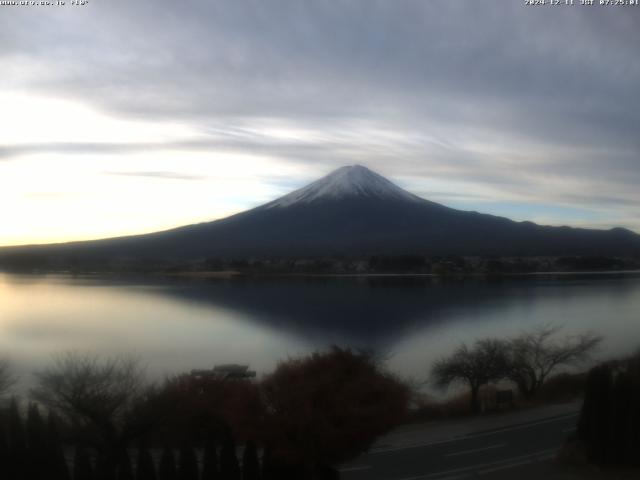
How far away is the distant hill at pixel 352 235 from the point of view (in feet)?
141

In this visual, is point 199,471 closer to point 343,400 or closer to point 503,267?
point 343,400

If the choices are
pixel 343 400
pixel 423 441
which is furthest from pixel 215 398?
pixel 423 441

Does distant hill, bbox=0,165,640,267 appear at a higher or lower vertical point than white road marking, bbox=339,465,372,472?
higher

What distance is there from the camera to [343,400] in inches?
238

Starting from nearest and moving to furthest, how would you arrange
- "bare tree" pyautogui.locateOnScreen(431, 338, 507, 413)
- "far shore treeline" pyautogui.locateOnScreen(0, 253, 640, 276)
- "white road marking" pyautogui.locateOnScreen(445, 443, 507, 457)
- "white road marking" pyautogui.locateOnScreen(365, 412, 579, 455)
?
"white road marking" pyautogui.locateOnScreen(445, 443, 507, 457) → "white road marking" pyautogui.locateOnScreen(365, 412, 579, 455) → "bare tree" pyautogui.locateOnScreen(431, 338, 507, 413) → "far shore treeline" pyautogui.locateOnScreen(0, 253, 640, 276)

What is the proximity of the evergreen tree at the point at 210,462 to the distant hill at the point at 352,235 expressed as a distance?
27915mm

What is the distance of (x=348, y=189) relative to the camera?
6512 centimetres

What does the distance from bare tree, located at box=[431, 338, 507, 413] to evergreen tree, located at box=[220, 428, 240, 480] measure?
5428 millimetres

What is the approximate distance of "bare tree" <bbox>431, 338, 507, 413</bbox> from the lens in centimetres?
1080

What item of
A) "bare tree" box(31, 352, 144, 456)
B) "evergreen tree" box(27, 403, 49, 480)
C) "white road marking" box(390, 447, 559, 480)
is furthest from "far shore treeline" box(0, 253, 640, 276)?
"white road marking" box(390, 447, 559, 480)

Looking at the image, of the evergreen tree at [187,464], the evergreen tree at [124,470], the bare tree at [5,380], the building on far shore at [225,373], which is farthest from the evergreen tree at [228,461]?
the bare tree at [5,380]

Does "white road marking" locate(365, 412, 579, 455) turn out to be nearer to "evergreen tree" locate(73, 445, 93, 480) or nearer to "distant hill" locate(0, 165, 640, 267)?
"evergreen tree" locate(73, 445, 93, 480)

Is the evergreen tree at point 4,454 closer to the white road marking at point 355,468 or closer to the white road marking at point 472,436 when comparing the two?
the white road marking at point 355,468

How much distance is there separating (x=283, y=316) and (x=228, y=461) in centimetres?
1428
